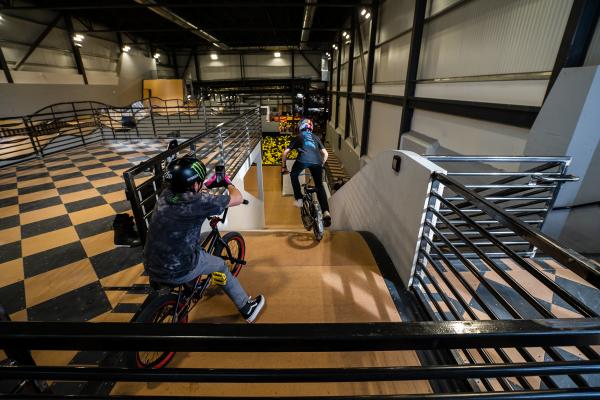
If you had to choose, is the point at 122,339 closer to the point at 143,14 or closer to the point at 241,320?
the point at 241,320

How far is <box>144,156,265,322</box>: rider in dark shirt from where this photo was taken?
1.61 metres

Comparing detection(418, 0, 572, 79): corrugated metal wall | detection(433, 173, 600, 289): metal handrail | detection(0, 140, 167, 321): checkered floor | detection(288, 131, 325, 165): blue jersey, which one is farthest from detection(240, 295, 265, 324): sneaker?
detection(418, 0, 572, 79): corrugated metal wall

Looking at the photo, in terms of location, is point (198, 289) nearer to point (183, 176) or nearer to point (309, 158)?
point (183, 176)

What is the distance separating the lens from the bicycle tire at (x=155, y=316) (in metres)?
1.50

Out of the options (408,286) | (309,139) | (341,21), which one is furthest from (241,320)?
(341,21)

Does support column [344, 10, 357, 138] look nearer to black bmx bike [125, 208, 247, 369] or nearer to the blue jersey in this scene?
the blue jersey

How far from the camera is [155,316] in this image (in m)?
1.64

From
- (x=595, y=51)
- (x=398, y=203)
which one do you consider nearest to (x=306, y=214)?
(x=398, y=203)

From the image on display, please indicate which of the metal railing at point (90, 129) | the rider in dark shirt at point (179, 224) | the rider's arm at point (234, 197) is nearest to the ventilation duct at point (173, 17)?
the metal railing at point (90, 129)

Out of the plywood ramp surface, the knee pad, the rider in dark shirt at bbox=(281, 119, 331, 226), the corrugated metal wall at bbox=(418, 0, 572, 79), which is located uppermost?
the corrugated metal wall at bbox=(418, 0, 572, 79)

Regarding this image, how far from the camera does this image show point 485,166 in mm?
3705

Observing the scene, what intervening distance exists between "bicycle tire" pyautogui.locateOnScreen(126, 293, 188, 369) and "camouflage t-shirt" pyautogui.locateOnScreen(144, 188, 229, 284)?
0.13 metres

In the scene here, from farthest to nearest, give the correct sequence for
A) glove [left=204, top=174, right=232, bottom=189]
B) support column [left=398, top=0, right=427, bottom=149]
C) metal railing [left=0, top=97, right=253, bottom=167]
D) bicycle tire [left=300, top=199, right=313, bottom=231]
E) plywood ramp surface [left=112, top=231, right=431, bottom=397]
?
metal railing [left=0, top=97, right=253, bottom=167] < support column [left=398, top=0, right=427, bottom=149] < bicycle tire [left=300, top=199, right=313, bottom=231] < glove [left=204, top=174, right=232, bottom=189] < plywood ramp surface [left=112, top=231, right=431, bottom=397]

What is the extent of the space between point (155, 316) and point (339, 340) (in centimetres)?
149
